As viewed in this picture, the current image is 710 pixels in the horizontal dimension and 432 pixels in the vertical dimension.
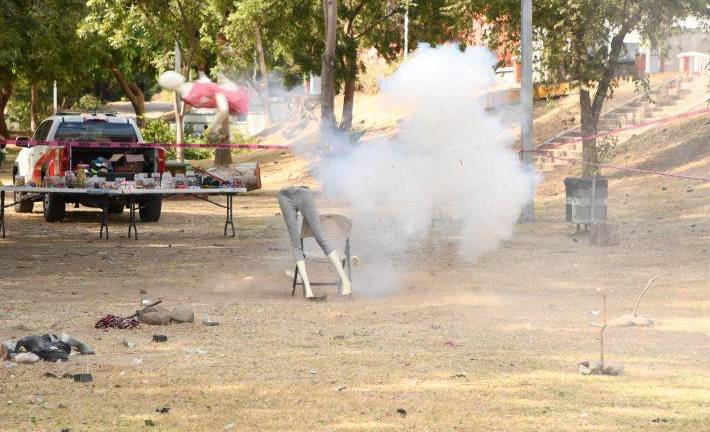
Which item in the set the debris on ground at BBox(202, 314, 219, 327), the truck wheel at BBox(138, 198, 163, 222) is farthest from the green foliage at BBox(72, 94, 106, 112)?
the debris on ground at BBox(202, 314, 219, 327)

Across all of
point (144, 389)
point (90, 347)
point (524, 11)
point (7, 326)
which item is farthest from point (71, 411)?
point (524, 11)

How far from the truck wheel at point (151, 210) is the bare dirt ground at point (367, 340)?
316cm

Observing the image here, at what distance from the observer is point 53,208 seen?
23719 millimetres

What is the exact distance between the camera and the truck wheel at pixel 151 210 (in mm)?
23891

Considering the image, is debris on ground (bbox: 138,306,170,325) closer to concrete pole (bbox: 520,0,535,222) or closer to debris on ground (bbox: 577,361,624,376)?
debris on ground (bbox: 577,361,624,376)

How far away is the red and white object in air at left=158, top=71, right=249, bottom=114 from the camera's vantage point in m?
17.4

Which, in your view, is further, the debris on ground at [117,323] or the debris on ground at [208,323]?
the debris on ground at [208,323]

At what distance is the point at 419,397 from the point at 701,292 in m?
6.62

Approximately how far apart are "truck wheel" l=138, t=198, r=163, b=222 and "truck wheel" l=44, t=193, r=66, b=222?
4.90 feet

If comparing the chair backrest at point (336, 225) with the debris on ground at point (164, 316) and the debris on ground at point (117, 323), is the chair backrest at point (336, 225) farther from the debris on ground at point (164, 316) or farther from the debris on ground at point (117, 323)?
the debris on ground at point (117, 323)

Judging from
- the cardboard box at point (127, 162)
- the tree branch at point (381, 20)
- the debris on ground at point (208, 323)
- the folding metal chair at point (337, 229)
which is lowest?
Answer: the debris on ground at point (208, 323)

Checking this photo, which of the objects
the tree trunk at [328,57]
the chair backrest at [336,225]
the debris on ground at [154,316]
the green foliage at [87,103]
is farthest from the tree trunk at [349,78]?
the green foliage at [87,103]

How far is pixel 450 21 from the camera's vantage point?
1313 inches

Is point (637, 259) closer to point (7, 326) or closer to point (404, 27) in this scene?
point (7, 326)
